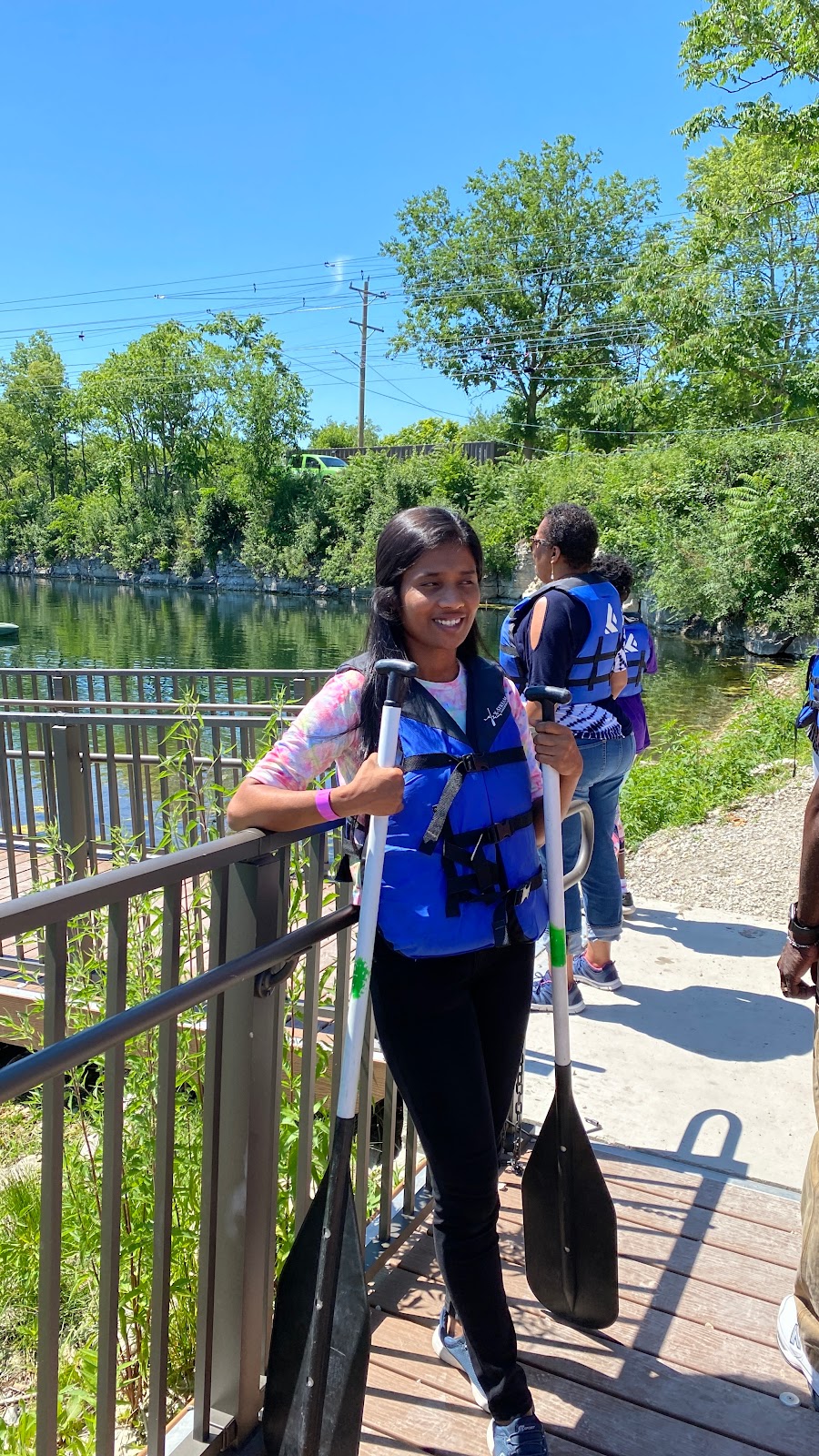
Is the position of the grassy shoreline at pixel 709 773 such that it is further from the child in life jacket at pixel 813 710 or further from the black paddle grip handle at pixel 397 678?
the black paddle grip handle at pixel 397 678

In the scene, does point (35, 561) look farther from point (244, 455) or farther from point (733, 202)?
point (733, 202)

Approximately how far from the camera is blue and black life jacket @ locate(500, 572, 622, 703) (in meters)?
3.88

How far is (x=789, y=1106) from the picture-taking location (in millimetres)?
3500

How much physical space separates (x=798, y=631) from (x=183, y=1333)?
2500 centimetres

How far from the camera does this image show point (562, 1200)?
2.19 metres

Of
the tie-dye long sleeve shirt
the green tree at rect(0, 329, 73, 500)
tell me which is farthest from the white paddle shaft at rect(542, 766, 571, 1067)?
the green tree at rect(0, 329, 73, 500)

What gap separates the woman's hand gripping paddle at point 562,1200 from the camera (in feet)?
7.00

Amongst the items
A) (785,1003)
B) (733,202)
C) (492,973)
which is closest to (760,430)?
(733,202)

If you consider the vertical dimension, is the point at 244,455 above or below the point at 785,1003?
above

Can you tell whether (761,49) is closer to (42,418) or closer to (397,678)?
(397,678)

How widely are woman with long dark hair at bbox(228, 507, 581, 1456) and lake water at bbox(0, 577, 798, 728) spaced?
32.7 ft

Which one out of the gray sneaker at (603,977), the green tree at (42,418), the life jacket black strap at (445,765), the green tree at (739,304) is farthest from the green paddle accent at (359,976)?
the green tree at (42,418)

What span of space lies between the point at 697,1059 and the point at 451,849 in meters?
2.47

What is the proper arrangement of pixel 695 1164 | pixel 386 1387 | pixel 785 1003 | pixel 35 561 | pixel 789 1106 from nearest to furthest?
pixel 386 1387
pixel 695 1164
pixel 789 1106
pixel 785 1003
pixel 35 561
